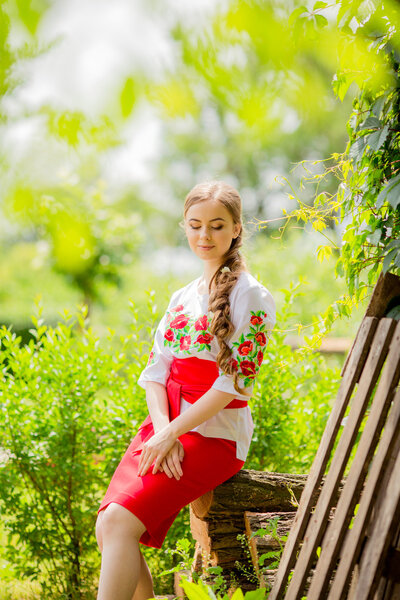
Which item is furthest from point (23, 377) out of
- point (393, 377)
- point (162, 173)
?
point (162, 173)

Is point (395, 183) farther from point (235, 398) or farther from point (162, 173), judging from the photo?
point (162, 173)

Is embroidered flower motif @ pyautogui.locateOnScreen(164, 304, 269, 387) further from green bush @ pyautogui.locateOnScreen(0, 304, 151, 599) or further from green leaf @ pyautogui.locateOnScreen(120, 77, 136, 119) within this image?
green leaf @ pyautogui.locateOnScreen(120, 77, 136, 119)

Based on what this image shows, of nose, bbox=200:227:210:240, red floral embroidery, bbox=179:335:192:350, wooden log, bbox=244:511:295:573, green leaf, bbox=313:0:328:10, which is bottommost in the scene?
wooden log, bbox=244:511:295:573

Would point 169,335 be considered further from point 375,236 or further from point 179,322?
point 375,236

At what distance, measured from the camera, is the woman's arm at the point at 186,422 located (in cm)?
182

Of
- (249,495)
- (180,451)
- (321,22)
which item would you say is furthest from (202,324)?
(321,22)

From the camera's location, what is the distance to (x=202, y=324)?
1948 mm

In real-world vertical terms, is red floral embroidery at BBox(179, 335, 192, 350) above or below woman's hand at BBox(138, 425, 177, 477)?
above

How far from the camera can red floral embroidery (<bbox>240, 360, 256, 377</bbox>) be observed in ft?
6.03

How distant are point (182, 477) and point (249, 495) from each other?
0.35m

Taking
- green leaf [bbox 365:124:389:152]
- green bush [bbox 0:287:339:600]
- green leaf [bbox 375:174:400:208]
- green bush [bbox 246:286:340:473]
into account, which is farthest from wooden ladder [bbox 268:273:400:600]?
green bush [bbox 246:286:340:473]

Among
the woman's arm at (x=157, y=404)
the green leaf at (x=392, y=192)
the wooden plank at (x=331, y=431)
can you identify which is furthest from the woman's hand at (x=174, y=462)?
the green leaf at (x=392, y=192)

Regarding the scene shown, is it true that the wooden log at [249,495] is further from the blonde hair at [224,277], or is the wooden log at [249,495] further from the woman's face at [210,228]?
the woman's face at [210,228]

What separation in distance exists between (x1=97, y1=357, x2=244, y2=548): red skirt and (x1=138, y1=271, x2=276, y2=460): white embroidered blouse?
1.3 inches
